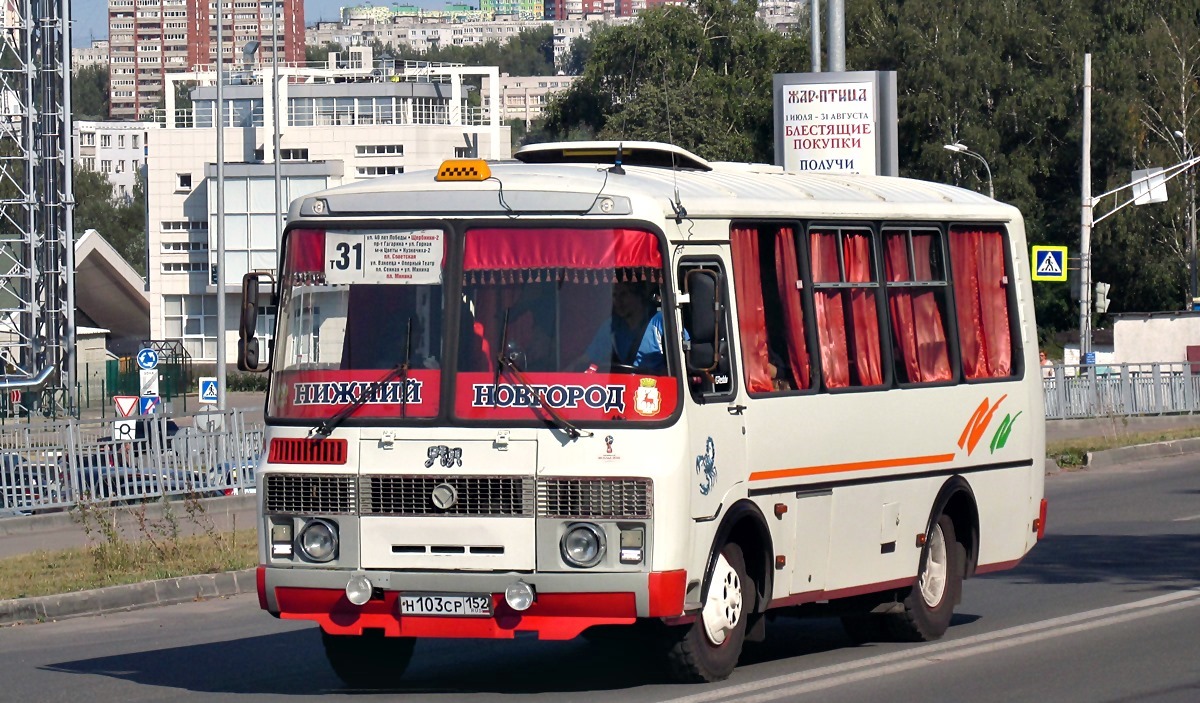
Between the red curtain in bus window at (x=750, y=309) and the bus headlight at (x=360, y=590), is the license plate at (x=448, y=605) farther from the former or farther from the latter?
the red curtain in bus window at (x=750, y=309)

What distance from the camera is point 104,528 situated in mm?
16359

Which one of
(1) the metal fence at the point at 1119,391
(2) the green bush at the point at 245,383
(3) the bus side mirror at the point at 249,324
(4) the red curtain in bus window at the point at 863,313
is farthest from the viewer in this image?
(2) the green bush at the point at 245,383

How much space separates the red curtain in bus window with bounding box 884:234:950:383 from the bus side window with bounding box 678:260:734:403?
2.13 m

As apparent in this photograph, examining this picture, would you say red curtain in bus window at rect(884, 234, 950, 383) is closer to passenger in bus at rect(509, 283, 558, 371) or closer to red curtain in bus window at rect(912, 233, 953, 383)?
red curtain in bus window at rect(912, 233, 953, 383)

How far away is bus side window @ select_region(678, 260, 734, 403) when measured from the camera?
8.86 metres

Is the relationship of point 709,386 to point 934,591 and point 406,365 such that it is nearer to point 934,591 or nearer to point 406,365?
point 406,365

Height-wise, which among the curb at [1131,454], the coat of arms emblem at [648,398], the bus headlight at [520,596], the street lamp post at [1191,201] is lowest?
the curb at [1131,454]

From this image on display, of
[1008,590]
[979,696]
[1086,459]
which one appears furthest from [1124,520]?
[979,696]

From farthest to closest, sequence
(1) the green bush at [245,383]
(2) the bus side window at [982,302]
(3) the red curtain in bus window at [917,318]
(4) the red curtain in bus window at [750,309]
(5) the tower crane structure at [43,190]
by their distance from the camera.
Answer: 1. (1) the green bush at [245,383]
2. (5) the tower crane structure at [43,190]
3. (2) the bus side window at [982,302]
4. (3) the red curtain in bus window at [917,318]
5. (4) the red curtain in bus window at [750,309]

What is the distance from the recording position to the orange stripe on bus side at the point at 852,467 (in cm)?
972

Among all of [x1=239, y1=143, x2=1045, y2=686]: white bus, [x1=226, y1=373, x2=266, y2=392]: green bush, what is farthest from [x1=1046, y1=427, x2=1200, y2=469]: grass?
[x1=226, y1=373, x2=266, y2=392]: green bush

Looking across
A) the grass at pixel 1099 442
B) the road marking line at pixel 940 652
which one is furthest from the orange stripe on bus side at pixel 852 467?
the grass at pixel 1099 442

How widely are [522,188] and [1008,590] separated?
20.4ft

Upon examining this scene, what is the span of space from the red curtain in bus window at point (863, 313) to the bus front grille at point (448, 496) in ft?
8.69
